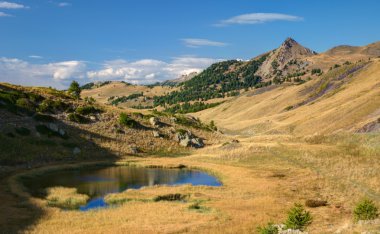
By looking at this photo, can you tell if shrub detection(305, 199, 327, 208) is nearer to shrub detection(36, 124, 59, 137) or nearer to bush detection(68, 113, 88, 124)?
shrub detection(36, 124, 59, 137)

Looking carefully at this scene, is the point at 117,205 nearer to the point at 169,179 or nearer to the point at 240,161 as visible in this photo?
the point at 169,179

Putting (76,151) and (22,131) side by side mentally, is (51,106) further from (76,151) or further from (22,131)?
(76,151)

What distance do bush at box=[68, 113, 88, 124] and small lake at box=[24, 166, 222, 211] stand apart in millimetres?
29481

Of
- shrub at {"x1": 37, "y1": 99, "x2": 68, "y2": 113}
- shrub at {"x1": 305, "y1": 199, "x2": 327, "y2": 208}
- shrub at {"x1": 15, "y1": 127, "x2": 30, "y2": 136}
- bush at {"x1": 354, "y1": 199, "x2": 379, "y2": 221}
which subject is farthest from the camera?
shrub at {"x1": 37, "y1": 99, "x2": 68, "y2": 113}

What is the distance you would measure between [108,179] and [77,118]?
42.2 meters

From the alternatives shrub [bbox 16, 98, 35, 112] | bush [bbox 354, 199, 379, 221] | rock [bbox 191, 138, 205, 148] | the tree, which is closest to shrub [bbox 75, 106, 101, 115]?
shrub [bbox 16, 98, 35, 112]

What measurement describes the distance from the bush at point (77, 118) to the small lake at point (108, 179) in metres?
29.5

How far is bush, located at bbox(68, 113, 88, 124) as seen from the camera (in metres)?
99.4

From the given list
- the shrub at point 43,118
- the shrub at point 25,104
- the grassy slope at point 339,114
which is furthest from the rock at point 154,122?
the grassy slope at point 339,114

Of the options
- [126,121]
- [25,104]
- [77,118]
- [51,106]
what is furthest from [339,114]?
[25,104]

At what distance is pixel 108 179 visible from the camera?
205 feet

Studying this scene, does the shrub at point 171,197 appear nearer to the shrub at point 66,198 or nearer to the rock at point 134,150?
the shrub at point 66,198

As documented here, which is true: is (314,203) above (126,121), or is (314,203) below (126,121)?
below

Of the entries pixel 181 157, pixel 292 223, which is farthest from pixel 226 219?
pixel 181 157
